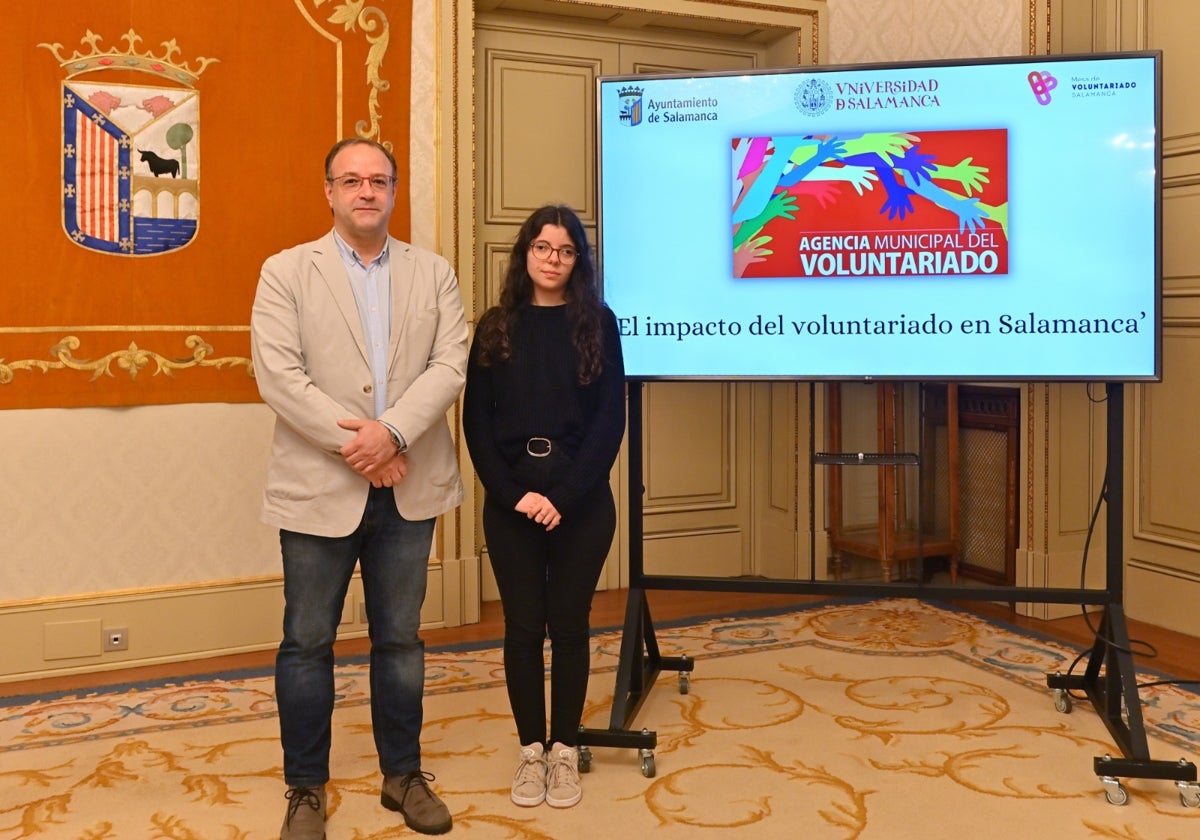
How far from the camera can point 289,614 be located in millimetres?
2203

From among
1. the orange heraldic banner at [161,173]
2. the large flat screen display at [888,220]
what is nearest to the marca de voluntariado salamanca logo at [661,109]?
the large flat screen display at [888,220]

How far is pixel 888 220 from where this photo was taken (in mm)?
2811

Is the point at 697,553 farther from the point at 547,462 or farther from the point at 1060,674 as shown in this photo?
the point at 547,462

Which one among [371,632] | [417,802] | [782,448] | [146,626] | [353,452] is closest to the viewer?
[353,452]

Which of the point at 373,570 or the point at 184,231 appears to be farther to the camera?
the point at 184,231

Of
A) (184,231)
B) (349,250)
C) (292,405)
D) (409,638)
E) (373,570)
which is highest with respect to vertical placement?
(184,231)

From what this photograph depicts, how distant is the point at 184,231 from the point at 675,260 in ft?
5.20

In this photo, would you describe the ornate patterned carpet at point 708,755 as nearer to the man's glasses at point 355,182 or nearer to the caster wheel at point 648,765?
the caster wheel at point 648,765

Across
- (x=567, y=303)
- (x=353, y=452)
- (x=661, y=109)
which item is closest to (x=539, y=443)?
(x=567, y=303)

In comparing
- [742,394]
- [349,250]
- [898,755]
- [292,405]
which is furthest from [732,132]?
[742,394]

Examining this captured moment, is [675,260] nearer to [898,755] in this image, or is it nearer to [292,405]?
[292,405]

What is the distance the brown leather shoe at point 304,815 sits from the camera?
7.05 ft

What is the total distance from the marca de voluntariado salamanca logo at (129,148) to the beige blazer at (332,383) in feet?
4.52

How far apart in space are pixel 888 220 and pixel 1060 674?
136cm
